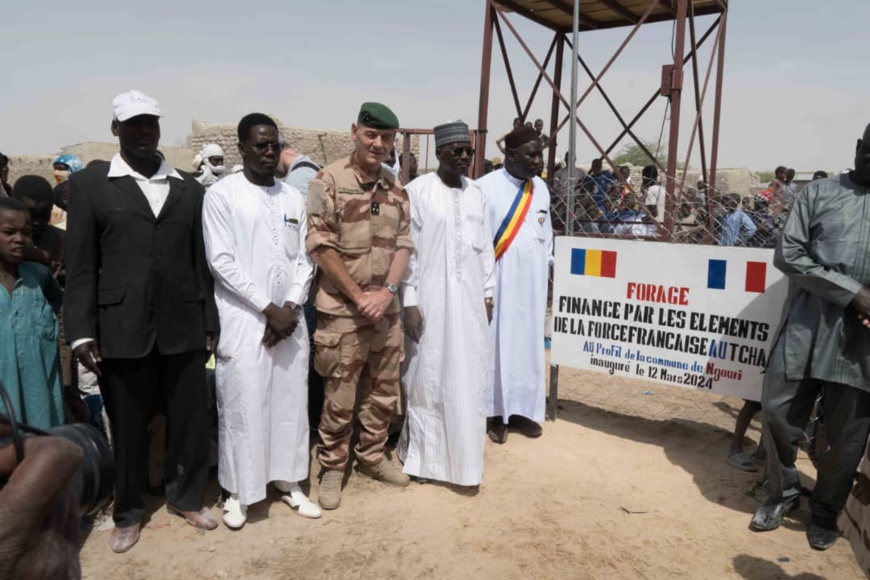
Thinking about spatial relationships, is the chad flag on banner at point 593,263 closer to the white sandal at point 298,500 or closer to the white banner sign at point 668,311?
the white banner sign at point 668,311

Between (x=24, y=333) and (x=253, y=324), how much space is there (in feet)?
3.20

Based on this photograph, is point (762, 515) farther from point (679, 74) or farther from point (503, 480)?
point (679, 74)

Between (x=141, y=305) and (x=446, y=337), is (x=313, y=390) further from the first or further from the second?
(x=141, y=305)

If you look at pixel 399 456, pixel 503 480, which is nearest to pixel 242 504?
pixel 399 456

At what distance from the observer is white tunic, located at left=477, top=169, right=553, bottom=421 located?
4.29 meters

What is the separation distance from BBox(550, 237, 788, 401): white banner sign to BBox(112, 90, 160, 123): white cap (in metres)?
2.76

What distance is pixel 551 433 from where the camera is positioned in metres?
4.56

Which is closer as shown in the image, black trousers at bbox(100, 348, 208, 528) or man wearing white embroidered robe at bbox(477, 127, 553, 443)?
black trousers at bbox(100, 348, 208, 528)

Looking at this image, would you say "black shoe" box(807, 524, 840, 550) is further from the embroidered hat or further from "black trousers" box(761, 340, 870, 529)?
the embroidered hat

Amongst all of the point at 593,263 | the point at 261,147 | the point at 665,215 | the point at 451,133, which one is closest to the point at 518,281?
the point at 593,263

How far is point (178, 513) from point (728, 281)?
134 inches

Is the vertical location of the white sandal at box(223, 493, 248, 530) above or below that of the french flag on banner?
below

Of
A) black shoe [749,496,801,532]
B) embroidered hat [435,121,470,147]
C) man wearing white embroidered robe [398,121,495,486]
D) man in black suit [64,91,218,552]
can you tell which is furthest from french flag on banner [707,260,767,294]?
man in black suit [64,91,218,552]

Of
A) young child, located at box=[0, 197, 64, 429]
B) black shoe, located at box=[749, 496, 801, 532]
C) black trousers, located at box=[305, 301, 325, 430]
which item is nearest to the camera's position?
young child, located at box=[0, 197, 64, 429]
